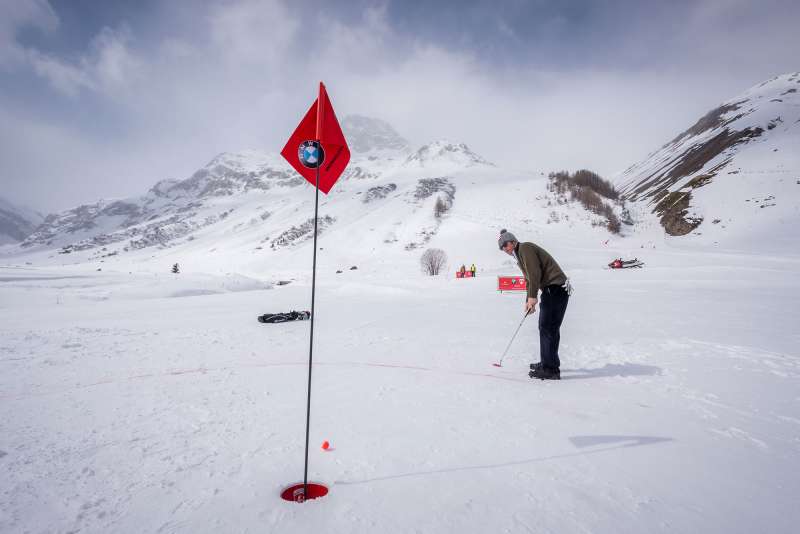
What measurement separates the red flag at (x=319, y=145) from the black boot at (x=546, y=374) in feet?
13.7

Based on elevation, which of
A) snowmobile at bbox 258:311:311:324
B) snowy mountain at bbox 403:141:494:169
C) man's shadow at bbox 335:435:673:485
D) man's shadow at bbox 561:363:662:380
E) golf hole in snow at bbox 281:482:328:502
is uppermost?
snowy mountain at bbox 403:141:494:169

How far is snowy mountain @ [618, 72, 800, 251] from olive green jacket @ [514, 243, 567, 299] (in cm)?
4305

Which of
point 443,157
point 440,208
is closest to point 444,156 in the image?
point 443,157

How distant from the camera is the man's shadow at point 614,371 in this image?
5590 millimetres

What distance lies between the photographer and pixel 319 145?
3.91 m

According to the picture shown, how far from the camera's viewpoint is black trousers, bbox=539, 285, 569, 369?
5.54 meters

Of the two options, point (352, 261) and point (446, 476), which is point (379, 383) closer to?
point (446, 476)

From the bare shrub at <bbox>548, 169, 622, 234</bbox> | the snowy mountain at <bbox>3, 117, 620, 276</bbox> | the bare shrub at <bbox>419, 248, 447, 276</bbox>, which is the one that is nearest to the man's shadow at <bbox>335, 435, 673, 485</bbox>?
the bare shrub at <bbox>419, 248, 447, 276</bbox>

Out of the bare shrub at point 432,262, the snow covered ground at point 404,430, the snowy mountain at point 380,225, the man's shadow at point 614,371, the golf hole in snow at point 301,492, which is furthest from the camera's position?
the snowy mountain at point 380,225

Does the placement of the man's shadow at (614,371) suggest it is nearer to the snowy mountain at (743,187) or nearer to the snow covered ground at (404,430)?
the snow covered ground at (404,430)

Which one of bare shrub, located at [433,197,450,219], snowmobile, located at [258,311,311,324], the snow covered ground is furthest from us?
bare shrub, located at [433,197,450,219]

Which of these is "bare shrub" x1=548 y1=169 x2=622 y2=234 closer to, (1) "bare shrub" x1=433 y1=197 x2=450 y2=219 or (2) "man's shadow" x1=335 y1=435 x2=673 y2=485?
(1) "bare shrub" x1=433 y1=197 x2=450 y2=219

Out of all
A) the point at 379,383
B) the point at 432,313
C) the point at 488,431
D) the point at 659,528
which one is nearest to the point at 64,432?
the point at 379,383

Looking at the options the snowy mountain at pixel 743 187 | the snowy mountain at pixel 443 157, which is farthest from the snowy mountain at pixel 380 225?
the snowy mountain at pixel 443 157
